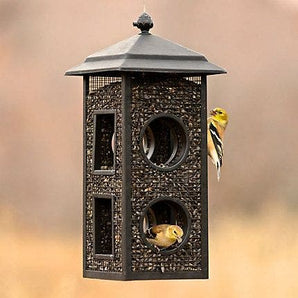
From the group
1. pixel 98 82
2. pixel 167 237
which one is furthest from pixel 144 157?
pixel 98 82

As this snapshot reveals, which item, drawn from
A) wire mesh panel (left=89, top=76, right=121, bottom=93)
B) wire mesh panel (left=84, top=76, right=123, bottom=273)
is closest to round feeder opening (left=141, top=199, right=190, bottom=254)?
wire mesh panel (left=84, top=76, right=123, bottom=273)

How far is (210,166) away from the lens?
48.8ft

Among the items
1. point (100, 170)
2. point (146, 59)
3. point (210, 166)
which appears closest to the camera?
point (146, 59)

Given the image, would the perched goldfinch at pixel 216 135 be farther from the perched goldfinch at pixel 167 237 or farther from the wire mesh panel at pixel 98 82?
the wire mesh panel at pixel 98 82

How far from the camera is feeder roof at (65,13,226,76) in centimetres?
959

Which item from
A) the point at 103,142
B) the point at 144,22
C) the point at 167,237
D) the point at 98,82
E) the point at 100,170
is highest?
the point at 144,22

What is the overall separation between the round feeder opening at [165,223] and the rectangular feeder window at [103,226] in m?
0.20

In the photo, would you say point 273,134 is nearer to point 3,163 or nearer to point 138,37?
point 3,163

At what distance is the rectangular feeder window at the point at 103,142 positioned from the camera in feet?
32.7

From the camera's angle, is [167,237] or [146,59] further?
[167,237]

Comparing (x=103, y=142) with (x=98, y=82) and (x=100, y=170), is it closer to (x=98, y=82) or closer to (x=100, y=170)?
(x=100, y=170)

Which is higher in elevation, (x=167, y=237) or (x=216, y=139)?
(x=216, y=139)

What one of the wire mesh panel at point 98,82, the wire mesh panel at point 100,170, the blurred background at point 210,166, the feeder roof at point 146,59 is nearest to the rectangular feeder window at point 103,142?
the wire mesh panel at point 100,170

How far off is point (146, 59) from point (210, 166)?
17.4 feet
